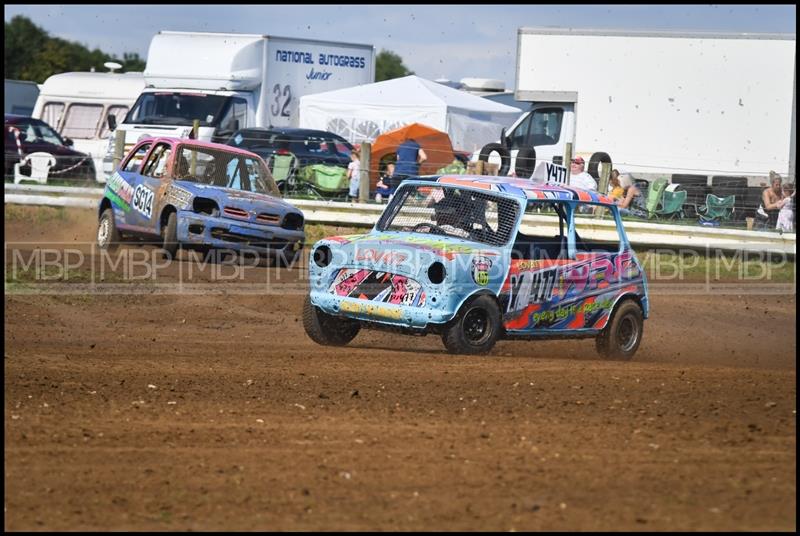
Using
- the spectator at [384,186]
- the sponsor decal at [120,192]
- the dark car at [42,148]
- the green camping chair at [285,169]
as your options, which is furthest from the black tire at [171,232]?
the dark car at [42,148]

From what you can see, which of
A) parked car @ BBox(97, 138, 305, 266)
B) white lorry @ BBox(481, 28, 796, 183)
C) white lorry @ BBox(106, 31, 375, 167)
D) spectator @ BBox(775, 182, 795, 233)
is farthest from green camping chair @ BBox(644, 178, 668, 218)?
white lorry @ BBox(106, 31, 375, 167)

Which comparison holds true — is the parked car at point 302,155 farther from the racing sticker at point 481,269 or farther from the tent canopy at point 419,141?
the racing sticker at point 481,269

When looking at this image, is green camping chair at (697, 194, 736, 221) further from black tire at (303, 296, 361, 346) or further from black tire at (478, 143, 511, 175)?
black tire at (303, 296, 361, 346)

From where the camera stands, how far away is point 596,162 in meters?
20.9

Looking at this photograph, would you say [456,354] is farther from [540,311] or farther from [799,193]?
[799,193]

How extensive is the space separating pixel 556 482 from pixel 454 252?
3932mm

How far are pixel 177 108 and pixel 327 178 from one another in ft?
15.6

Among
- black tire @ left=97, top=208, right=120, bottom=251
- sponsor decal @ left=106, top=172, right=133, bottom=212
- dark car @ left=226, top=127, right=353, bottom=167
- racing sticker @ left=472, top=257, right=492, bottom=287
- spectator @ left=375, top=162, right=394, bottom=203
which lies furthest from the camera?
dark car @ left=226, top=127, right=353, bottom=167

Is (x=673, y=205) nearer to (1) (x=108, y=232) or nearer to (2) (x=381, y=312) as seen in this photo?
(1) (x=108, y=232)

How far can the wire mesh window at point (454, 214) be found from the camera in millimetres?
9914

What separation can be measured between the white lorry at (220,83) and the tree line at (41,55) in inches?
1738

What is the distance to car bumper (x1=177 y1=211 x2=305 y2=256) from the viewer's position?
1529 cm

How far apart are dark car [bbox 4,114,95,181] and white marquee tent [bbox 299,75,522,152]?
518cm

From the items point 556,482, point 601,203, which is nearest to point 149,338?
point 601,203
